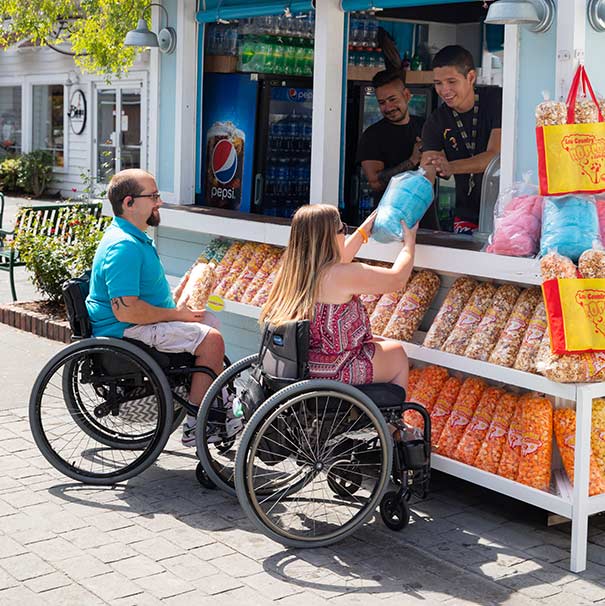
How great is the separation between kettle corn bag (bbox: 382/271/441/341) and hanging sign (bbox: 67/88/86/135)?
738 inches

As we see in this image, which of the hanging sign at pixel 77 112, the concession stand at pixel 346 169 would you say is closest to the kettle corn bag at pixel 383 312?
the concession stand at pixel 346 169

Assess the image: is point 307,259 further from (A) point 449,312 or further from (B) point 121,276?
(B) point 121,276

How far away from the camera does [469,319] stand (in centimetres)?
499

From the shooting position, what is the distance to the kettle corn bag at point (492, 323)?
4.84 meters

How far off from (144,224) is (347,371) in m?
1.46

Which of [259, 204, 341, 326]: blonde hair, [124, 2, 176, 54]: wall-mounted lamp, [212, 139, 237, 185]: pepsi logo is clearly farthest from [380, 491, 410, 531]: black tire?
[124, 2, 176, 54]: wall-mounted lamp

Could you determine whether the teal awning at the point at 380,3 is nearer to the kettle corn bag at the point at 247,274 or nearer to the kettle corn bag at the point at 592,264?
the kettle corn bag at the point at 247,274

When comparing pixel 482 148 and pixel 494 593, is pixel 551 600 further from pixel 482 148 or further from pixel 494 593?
pixel 482 148

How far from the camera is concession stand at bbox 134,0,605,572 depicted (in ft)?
15.0

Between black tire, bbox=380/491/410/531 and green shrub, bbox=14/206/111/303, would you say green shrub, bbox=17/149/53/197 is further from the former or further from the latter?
black tire, bbox=380/491/410/531

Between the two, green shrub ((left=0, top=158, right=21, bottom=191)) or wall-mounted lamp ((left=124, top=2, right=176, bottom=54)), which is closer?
wall-mounted lamp ((left=124, top=2, right=176, bottom=54))

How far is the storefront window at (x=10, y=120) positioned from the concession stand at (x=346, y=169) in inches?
772

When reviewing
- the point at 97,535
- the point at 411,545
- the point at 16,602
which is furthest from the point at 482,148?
the point at 16,602

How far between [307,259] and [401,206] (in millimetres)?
710
